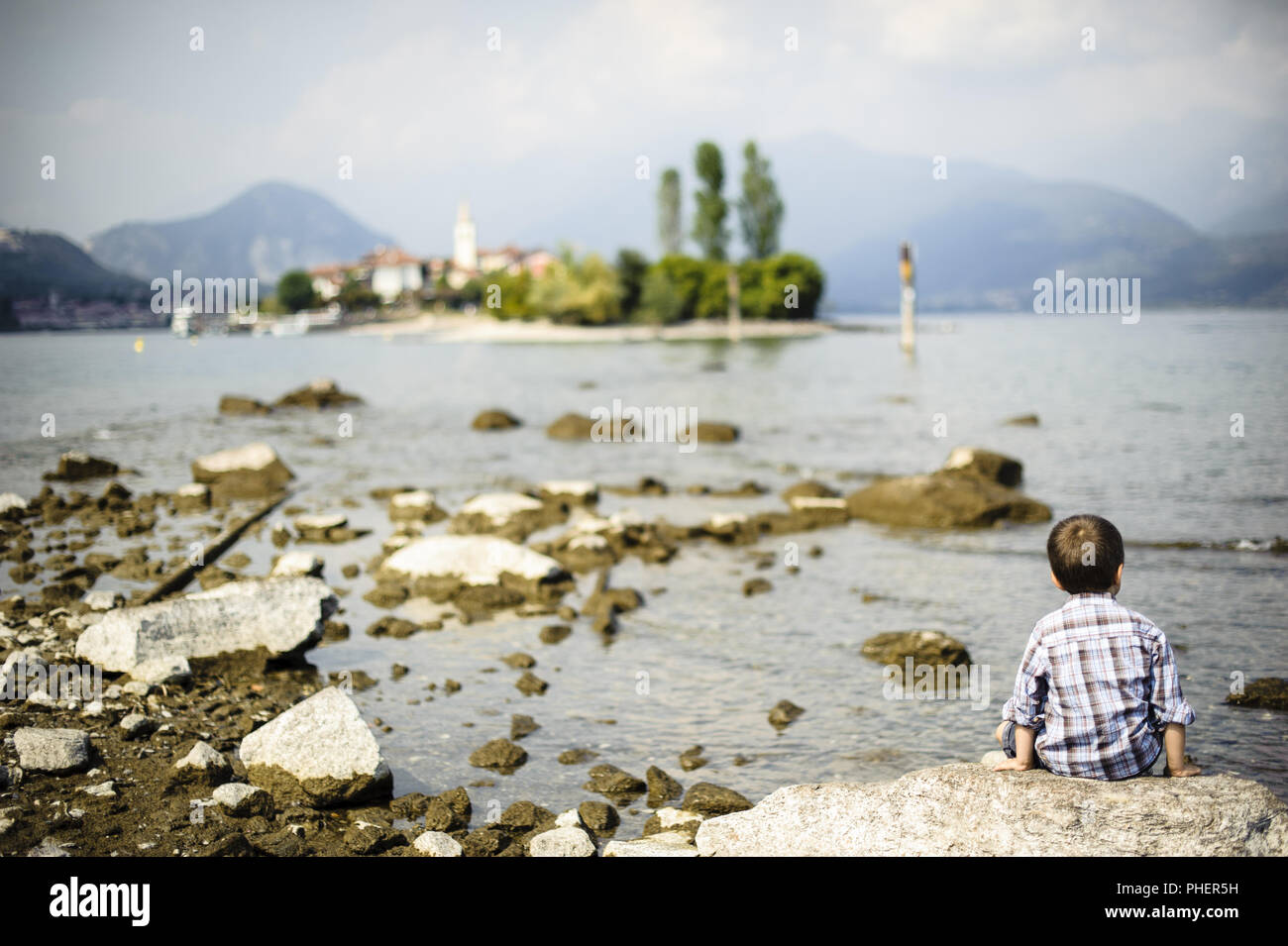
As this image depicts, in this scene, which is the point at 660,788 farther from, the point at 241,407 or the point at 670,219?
the point at 670,219

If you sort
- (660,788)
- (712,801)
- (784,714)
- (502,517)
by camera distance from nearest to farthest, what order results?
(712,801), (660,788), (784,714), (502,517)

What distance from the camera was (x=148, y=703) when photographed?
8.16 m

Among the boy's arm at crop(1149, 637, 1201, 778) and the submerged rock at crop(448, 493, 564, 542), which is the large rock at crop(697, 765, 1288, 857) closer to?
the boy's arm at crop(1149, 637, 1201, 778)

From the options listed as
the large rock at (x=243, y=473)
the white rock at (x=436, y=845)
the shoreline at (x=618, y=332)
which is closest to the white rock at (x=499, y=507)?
the large rock at (x=243, y=473)

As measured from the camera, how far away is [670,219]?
139750 mm

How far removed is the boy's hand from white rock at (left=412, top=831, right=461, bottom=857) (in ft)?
10.7

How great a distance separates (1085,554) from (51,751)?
21.9ft

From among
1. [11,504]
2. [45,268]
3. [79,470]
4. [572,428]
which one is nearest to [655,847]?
[11,504]

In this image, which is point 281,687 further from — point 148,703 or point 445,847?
point 445,847

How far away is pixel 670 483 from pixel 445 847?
16631 millimetres

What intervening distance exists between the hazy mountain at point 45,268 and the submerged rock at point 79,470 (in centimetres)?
615

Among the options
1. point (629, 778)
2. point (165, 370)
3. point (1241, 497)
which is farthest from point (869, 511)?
point (165, 370)
